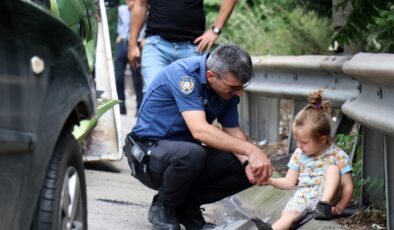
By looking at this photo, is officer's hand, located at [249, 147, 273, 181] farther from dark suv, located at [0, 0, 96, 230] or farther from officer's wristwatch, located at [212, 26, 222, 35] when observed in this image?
officer's wristwatch, located at [212, 26, 222, 35]

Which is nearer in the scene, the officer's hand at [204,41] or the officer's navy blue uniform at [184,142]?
the officer's navy blue uniform at [184,142]

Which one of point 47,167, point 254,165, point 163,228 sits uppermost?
point 47,167

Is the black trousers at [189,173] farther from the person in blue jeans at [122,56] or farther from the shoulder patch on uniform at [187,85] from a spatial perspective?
the person in blue jeans at [122,56]

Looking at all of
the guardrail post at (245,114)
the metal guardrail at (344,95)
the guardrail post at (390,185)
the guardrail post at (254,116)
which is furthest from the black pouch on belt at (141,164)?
the guardrail post at (245,114)

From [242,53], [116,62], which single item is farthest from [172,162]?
[116,62]

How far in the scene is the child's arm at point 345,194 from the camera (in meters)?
6.12

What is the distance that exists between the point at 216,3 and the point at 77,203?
43.4 feet

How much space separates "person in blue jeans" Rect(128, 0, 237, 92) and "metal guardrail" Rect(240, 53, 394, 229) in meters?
0.83

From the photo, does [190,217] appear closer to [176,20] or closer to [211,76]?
[211,76]

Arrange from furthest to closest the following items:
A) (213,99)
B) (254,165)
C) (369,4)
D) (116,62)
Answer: (116,62), (369,4), (213,99), (254,165)

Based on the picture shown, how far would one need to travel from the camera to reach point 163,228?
6.38 meters

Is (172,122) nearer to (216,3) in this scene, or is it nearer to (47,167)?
(47,167)

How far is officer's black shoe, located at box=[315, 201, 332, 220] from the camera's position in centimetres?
598

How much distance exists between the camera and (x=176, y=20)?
8062 millimetres
